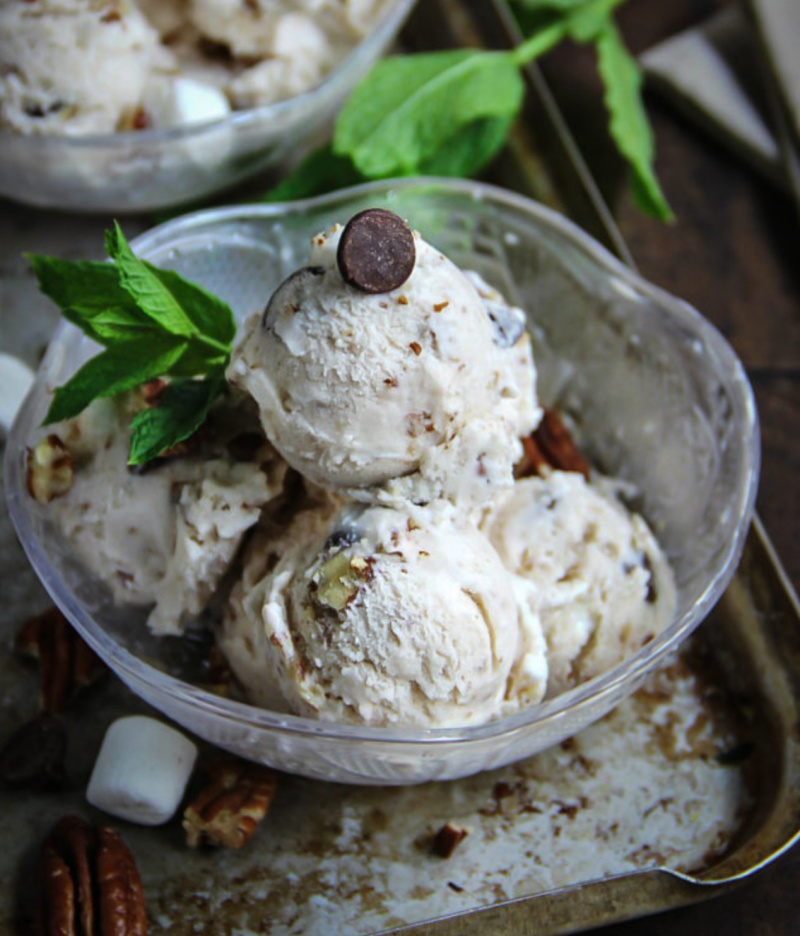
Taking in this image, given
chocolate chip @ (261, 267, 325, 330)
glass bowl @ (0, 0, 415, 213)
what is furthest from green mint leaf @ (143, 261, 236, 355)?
glass bowl @ (0, 0, 415, 213)

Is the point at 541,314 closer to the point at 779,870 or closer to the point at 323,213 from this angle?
the point at 323,213

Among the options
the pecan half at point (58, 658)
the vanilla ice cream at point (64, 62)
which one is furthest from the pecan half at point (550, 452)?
the vanilla ice cream at point (64, 62)

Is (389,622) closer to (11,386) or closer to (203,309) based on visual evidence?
(203,309)

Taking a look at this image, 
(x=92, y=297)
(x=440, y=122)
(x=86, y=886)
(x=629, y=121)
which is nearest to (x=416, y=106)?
A: (x=440, y=122)

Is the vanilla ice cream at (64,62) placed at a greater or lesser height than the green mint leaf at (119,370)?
greater

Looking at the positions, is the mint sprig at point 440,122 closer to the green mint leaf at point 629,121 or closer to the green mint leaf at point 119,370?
the green mint leaf at point 629,121
